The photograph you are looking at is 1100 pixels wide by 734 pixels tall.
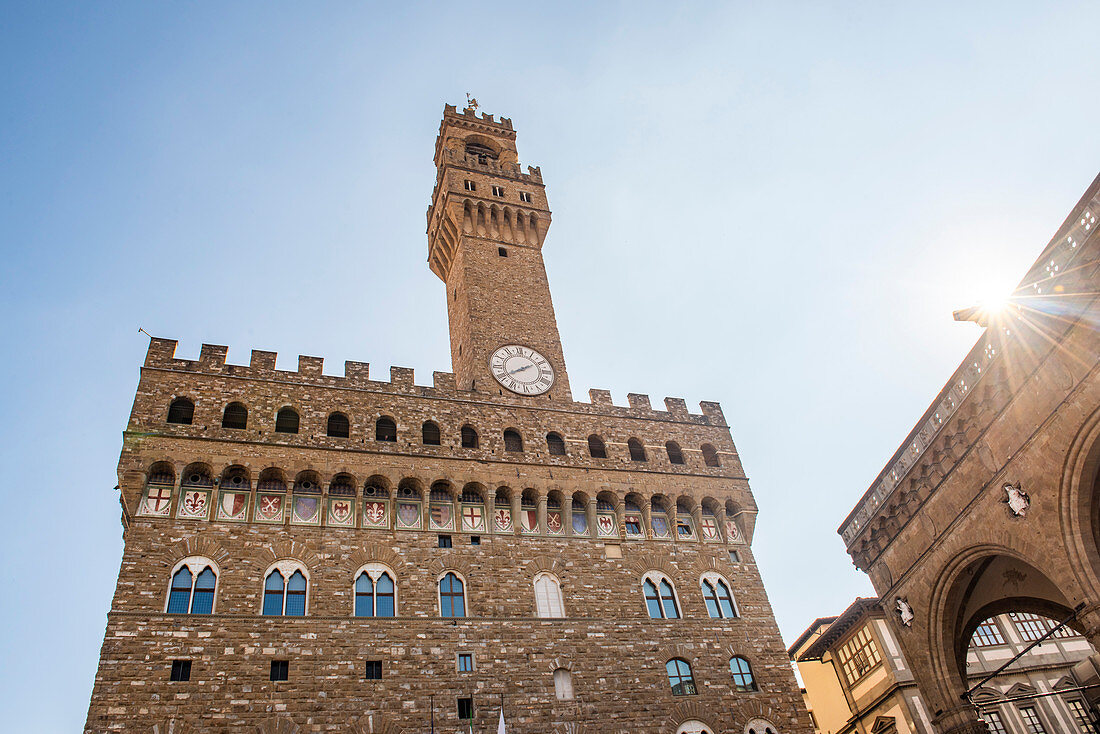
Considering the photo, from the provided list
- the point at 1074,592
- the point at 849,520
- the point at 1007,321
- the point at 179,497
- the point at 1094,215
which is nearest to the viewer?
the point at 1094,215

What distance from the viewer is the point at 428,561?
22.5 meters

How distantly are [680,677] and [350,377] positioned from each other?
13.2 m

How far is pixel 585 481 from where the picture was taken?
84.5 feet

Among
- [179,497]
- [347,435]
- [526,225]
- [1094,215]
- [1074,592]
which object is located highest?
[526,225]

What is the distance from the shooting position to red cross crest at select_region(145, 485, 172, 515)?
21125mm

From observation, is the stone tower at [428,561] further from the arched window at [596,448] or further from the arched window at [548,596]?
the arched window at [596,448]

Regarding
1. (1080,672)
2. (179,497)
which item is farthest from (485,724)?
(1080,672)

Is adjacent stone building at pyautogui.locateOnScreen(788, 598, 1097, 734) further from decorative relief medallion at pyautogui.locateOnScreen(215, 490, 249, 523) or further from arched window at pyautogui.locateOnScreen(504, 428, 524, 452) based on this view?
decorative relief medallion at pyautogui.locateOnScreen(215, 490, 249, 523)

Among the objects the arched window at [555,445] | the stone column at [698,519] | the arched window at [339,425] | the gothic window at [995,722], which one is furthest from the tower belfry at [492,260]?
the gothic window at [995,722]

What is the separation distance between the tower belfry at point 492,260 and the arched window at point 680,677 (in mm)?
9566

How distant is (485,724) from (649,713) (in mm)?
4446

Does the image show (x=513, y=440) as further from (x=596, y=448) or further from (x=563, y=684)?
(x=563, y=684)

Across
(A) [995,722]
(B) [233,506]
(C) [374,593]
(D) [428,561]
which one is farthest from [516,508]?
(A) [995,722]

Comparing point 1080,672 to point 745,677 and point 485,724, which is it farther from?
point 485,724
